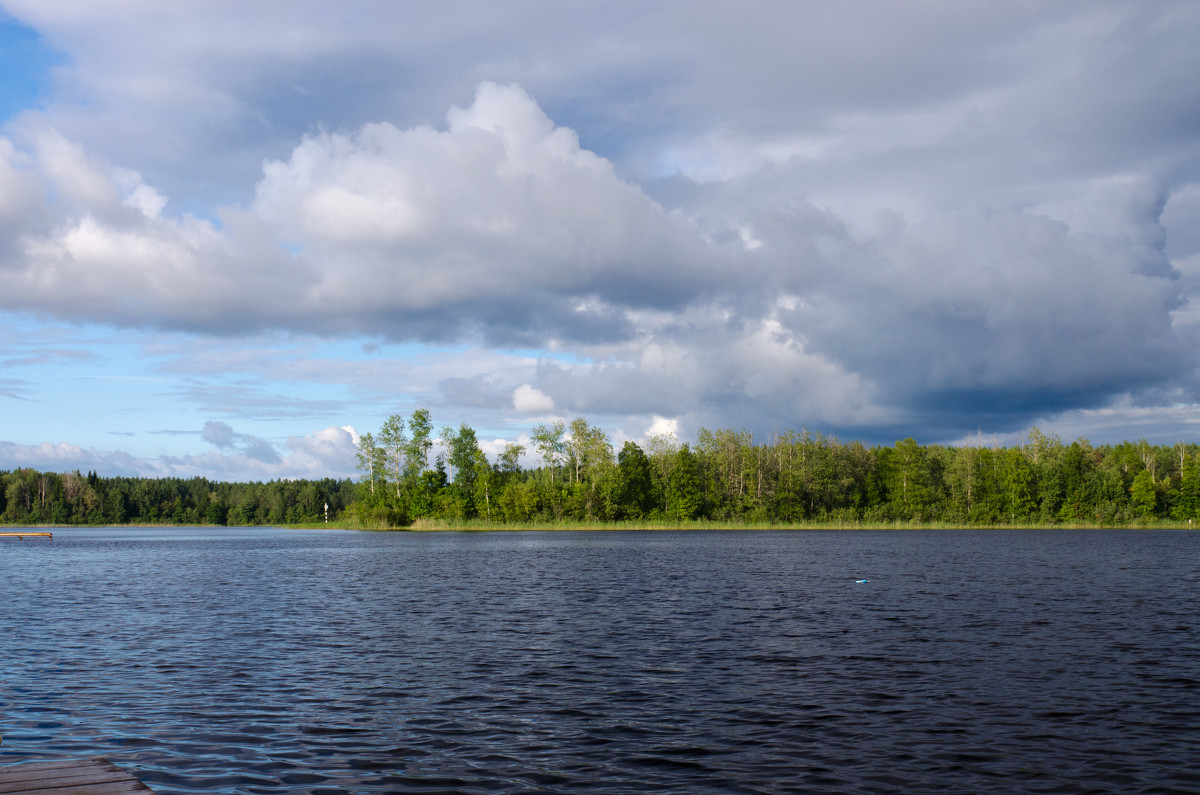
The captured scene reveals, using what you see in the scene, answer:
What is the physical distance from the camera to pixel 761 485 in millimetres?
174875

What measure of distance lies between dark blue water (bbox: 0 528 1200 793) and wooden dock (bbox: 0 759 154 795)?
385 cm

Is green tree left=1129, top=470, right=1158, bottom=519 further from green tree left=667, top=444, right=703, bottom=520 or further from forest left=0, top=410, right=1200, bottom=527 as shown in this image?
green tree left=667, top=444, right=703, bottom=520

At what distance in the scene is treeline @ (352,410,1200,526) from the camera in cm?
17038

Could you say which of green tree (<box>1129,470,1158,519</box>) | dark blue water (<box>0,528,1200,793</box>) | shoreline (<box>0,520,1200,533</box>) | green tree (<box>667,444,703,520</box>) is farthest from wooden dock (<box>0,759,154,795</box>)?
green tree (<box>1129,470,1158,519</box>)

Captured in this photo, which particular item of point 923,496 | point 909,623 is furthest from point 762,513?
point 909,623

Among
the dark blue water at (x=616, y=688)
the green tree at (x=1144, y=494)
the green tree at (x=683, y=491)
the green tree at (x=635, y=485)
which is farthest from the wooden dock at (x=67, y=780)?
the green tree at (x=1144, y=494)

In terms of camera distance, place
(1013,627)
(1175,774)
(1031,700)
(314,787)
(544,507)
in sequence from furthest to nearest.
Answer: (544,507), (1013,627), (1031,700), (1175,774), (314,787)

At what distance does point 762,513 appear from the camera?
169m

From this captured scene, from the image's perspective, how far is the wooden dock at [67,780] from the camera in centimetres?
948

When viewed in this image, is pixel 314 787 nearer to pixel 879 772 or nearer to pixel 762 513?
pixel 879 772

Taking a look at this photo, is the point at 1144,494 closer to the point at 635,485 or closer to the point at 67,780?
the point at 635,485

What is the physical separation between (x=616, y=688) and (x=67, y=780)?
14526mm

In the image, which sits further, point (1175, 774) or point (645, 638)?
point (645, 638)

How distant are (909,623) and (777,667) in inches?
473
